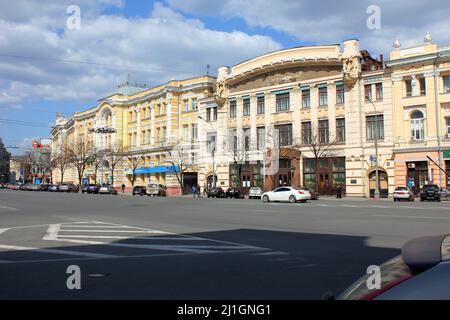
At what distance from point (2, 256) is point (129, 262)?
3.26 meters

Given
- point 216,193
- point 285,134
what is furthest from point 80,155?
point 285,134

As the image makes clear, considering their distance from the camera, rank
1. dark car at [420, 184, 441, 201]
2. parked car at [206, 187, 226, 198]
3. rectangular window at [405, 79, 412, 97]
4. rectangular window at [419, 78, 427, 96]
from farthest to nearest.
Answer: parked car at [206, 187, 226, 198]
rectangular window at [405, 79, 412, 97]
rectangular window at [419, 78, 427, 96]
dark car at [420, 184, 441, 201]

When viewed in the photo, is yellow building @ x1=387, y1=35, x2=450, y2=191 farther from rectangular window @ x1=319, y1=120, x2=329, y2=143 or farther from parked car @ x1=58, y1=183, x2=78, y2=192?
parked car @ x1=58, y1=183, x2=78, y2=192

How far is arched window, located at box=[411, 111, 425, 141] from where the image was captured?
1721 inches

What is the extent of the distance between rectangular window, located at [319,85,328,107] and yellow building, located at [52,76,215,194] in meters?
17.9

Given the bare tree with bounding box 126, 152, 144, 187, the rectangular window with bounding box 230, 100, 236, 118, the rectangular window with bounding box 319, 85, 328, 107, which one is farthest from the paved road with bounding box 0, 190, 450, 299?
the bare tree with bounding box 126, 152, 144, 187

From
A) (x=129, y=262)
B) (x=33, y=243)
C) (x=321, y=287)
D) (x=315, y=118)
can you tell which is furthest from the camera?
(x=315, y=118)

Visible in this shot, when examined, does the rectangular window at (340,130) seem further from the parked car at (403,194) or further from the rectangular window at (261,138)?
the parked car at (403,194)

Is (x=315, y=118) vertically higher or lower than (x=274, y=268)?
higher

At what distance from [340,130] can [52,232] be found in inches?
1528

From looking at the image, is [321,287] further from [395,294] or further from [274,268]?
[395,294]

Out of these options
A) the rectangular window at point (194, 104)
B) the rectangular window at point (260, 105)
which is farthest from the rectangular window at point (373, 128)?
the rectangular window at point (194, 104)

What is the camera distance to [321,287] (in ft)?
22.7
